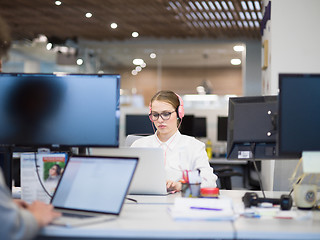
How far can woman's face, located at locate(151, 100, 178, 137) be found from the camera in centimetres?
345

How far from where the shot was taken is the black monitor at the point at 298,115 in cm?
234

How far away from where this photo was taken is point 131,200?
262 cm

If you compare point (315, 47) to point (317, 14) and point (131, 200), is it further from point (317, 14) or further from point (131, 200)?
point (131, 200)

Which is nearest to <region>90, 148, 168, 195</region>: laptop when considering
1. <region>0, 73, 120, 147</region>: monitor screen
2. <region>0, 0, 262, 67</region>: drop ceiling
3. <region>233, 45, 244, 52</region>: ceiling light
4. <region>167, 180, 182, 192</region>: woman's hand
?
<region>167, 180, 182, 192</region>: woman's hand

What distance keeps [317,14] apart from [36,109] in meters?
3.36

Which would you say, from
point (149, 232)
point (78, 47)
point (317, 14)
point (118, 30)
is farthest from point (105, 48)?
point (149, 232)

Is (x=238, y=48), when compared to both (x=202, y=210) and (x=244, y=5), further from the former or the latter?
(x=202, y=210)

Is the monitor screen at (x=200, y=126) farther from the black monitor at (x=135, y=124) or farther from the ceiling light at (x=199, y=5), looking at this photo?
the ceiling light at (x=199, y=5)

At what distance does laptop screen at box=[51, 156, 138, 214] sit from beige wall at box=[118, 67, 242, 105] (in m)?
9.39

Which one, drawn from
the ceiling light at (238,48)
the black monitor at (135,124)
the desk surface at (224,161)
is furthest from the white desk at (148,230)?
the ceiling light at (238,48)

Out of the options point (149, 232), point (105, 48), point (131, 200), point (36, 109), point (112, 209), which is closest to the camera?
point (149, 232)

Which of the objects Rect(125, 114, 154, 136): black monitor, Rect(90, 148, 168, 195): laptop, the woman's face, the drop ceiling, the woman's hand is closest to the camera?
Rect(90, 148, 168, 195): laptop

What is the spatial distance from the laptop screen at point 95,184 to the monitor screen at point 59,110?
15 centimetres

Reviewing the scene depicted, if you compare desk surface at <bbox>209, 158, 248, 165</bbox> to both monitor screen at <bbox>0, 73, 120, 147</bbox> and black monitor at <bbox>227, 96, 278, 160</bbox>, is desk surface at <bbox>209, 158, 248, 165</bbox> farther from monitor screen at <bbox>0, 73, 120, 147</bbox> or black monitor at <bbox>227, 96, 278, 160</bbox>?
monitor screen at <bbox>0, 73, 120, 147</bbox>
